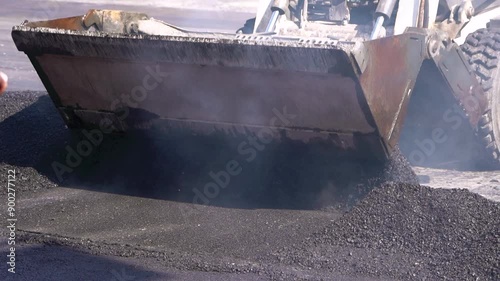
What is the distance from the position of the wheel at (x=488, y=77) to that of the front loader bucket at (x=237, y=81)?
1.23m

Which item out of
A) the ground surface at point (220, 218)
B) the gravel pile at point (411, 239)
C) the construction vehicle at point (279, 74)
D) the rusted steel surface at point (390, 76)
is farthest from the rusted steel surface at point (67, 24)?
the gravel pile at point (411, 239)

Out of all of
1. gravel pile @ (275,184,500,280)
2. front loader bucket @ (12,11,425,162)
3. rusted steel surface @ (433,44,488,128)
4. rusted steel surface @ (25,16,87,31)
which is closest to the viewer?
gravel pile @ (275,184,500,280)

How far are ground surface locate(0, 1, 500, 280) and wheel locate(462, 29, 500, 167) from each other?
1.07ft

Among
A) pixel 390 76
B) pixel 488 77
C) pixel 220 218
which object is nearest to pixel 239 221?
pixel 220 218

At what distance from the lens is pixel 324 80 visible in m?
5.29

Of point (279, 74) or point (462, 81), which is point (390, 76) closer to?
point (279, 74)

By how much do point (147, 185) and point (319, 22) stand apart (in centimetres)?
216

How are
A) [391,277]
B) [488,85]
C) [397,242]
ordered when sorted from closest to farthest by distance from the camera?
[391,277] < [397,242] < [488,85]

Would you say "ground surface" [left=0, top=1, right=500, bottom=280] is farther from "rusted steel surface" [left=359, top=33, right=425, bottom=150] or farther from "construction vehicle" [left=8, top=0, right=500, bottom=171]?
"rusted steel surface" [left=359, top=33, right=425, bottom=150]

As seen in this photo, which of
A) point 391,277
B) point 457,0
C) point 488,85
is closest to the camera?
point 391,277

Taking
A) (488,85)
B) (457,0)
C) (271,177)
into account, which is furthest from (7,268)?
(457,0)

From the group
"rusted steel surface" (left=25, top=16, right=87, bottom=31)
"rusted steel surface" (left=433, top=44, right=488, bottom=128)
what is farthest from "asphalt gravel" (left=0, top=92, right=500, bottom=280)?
"rusted steel surface" (left=25, top=16, right=87, bottom=31)

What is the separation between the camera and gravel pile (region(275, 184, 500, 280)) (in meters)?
4.54

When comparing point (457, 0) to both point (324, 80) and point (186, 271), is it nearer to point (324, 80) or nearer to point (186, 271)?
point (324, 80)
